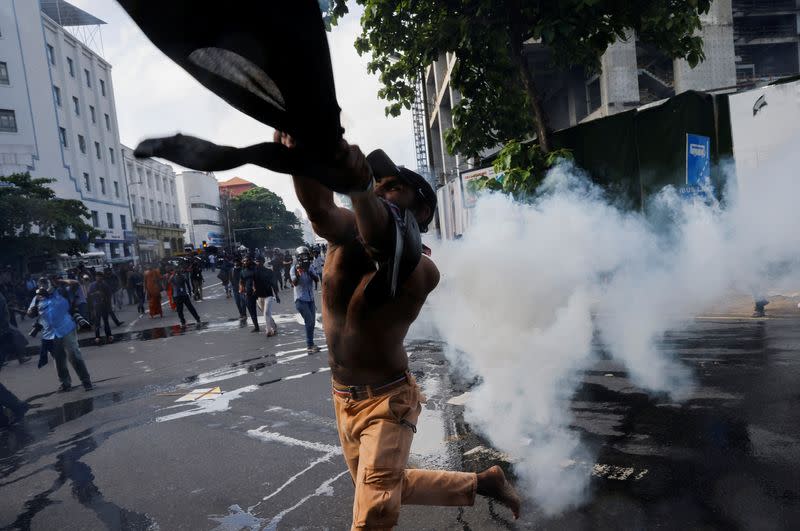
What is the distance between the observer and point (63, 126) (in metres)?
33.7

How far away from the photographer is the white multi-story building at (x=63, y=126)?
78.7 feet

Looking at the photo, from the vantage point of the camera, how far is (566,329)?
486 centimetres

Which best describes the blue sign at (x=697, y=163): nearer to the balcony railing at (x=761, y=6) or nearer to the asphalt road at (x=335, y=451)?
the asphalt road at (x=335, y=451)

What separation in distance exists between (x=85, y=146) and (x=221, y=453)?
125 feet

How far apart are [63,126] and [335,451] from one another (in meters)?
37.4

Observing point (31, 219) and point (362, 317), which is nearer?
point (362, 317)

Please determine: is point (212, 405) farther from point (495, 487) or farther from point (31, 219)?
point (31, 219)

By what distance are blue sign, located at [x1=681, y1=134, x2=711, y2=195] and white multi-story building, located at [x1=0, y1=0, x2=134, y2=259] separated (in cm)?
1901

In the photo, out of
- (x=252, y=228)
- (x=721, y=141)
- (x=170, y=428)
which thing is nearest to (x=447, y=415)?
(x=170, y=428)

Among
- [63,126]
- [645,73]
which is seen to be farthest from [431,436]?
[63,126]

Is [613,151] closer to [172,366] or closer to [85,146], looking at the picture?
[172,366]

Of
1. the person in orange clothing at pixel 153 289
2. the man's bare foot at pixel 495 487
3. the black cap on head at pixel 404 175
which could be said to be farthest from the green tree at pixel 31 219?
the black cap on head at pixel 404 175

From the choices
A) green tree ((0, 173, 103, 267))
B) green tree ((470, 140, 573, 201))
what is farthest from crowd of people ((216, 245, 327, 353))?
green tree ((0, 173, 103, 267))

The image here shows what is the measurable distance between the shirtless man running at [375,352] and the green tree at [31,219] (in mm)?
22470
